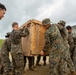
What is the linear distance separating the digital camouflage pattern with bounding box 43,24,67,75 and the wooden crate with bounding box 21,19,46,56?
0.36 m

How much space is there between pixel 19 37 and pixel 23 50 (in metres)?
0.55

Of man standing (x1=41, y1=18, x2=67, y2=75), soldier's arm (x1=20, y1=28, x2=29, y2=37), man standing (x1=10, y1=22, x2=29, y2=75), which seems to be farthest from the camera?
man standing (x1=10, y1=22, x2=29, y2=75)

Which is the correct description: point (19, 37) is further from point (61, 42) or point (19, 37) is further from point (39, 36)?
point (61, 42)

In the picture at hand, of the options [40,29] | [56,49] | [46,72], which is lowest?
[46,72]

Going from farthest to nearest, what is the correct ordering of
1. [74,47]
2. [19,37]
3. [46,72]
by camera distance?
[74,47]
[46,72]
[19,37]

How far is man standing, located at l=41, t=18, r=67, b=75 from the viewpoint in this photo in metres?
10.1

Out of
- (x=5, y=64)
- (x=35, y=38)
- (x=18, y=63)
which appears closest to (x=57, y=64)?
(x=35, y=38)

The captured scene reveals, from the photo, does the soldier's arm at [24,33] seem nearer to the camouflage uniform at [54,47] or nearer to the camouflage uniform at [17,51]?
the camouflage uniform at [17,51]

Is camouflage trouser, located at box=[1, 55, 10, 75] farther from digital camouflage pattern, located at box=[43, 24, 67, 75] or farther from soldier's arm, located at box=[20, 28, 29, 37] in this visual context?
digital camouflage pattern, located at box=[43, 24, 67, 75]

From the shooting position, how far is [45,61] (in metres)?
12.9

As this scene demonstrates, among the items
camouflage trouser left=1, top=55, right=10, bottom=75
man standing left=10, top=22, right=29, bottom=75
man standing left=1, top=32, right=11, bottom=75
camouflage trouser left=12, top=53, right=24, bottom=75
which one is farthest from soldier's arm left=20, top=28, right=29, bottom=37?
camouflage trouser left=1, top=55, right=10, bottom=75

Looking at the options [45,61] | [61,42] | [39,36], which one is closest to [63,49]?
[61,42]

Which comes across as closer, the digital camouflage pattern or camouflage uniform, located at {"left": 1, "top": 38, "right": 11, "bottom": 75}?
the digital camouflage pattern

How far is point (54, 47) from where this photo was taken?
10.2m
